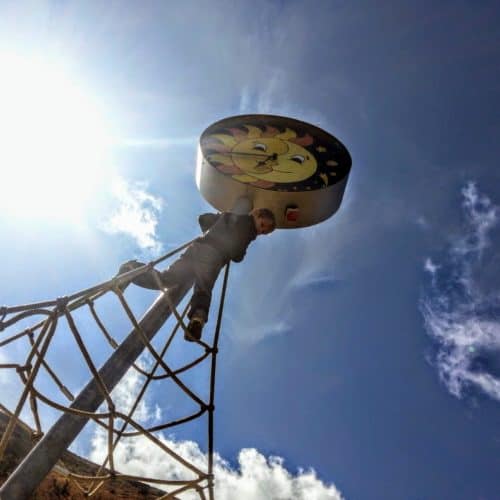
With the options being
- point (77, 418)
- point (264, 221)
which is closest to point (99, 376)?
point (77, 418)

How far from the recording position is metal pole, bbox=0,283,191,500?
4.59 meters

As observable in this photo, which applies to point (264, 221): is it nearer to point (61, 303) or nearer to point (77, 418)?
point (61, 303)

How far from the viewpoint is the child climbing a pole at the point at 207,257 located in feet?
19.9

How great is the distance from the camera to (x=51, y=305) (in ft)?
16.8

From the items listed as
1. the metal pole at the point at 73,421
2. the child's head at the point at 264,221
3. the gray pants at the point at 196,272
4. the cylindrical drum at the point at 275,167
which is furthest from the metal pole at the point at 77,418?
the cylindrical drum at the point at 275,167

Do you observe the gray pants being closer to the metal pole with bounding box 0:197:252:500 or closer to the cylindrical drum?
the metal pole with bounding box 0:197:252:500

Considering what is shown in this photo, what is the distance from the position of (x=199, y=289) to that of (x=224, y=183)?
3080mm

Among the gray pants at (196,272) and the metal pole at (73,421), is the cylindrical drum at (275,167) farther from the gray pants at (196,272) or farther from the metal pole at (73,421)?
the metal pole at (73,421)

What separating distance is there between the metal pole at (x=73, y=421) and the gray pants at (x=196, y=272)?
30 centimetres

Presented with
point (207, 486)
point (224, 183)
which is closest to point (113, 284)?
point (207, 486)

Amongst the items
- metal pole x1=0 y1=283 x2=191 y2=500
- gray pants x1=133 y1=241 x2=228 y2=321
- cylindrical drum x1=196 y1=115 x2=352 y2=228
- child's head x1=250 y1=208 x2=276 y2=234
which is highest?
cylindrical drum x1=196 y1=115 x2=352 y2=228

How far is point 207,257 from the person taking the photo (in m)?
6.69

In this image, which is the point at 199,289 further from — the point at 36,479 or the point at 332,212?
the point at 332,212

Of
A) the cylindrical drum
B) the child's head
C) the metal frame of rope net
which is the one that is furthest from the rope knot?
the cylindrical drum
